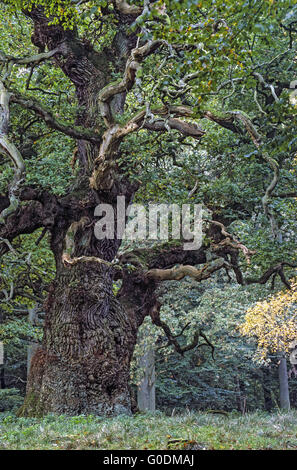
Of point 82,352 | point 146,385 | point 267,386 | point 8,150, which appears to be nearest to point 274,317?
point 82,352

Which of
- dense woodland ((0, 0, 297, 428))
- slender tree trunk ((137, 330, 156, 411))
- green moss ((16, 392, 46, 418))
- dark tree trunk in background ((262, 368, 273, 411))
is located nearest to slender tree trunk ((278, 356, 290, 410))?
dark tree trunk in background ((262, 368, 273, 411))

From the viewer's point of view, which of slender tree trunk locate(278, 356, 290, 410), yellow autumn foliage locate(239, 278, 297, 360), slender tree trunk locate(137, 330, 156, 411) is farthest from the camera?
slender tree trunk locate(278, 356, 290, 410)

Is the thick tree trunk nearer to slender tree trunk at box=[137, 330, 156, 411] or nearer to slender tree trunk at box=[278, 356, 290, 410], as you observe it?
slender tree trunk at box=[137, 330, 156, 411]

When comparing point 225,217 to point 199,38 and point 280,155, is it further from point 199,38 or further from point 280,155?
point 199,38

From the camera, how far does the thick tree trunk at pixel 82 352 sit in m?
9.47

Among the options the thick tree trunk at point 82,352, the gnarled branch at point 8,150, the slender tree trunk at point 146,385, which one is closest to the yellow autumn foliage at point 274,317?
the thick tree trunk at point 82,352

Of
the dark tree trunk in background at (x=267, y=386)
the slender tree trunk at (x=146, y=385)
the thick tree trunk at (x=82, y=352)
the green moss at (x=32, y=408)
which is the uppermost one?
the thick tree trunk at (x=82, y=352)

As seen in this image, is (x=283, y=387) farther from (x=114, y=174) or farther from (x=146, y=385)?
(x=114, y=174)

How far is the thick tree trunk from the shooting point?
947 cm

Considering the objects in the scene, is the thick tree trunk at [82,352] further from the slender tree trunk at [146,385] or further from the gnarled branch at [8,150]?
the slender tree trunk at [146,385]

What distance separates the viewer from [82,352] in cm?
979

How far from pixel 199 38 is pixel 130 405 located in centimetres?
771
